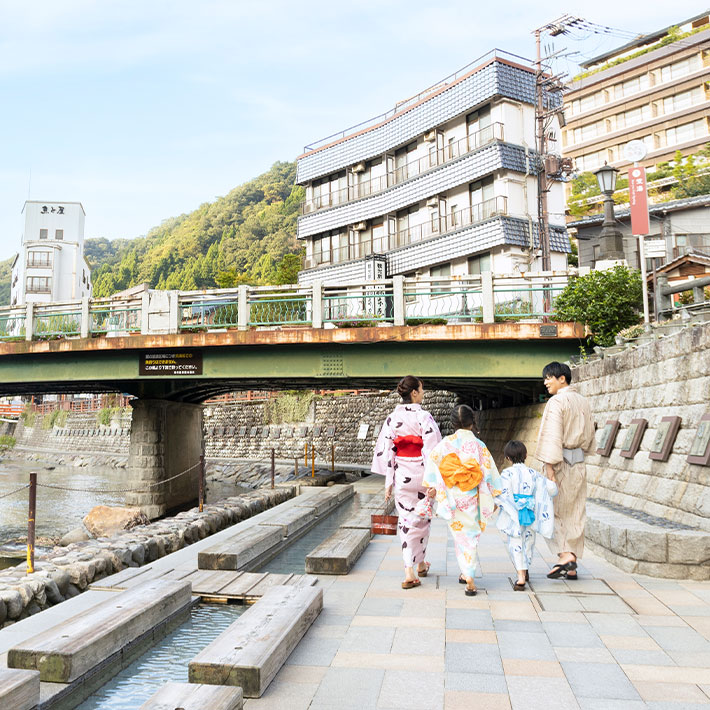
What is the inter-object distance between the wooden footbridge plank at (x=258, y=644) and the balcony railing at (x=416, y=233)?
86.5ft

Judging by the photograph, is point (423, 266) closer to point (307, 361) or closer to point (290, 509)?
point (307, 361)

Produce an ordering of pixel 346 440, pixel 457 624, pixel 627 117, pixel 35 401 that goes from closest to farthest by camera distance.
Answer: pixel 457 624 < pixel 346 440 < pixel 627 117 < pixel 35 401

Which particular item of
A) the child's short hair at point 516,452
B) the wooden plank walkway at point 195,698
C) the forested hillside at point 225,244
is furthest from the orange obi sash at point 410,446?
the forested hillside at point 225,244

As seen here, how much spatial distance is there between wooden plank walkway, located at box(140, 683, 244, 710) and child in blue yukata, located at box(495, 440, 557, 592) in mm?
3495

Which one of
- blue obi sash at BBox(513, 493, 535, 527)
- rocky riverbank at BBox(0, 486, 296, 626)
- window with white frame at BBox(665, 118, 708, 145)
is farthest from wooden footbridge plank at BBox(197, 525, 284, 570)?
window with white frame at BBox(665, 118, 708, 145)

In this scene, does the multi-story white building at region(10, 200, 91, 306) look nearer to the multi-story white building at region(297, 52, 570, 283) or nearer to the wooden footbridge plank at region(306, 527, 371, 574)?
the multi-story white building at region(297, 52, 570, 283)

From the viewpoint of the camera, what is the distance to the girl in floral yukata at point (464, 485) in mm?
5922

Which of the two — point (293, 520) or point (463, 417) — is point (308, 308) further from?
point (463, 417)

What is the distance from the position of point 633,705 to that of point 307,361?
44.6ft

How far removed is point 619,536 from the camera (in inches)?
262

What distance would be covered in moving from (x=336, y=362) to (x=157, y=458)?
6810 mm

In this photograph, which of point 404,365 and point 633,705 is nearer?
point 633,705

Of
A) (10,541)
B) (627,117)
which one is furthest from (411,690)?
(627,117)

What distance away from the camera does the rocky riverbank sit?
22.8 ft
